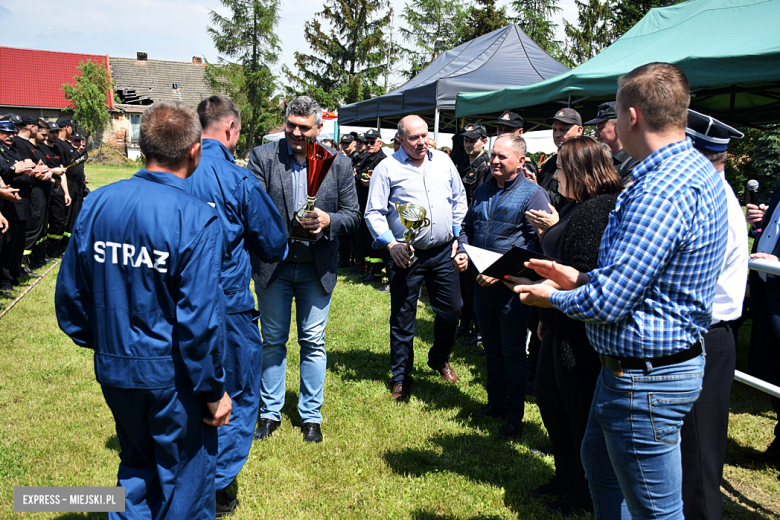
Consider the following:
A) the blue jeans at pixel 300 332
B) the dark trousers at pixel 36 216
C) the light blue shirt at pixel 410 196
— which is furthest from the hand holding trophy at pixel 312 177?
the dark trousers at pixel 36 216

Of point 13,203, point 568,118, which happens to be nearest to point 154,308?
point 568,118

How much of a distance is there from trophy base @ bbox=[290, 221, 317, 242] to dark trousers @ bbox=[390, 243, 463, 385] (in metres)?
1.25

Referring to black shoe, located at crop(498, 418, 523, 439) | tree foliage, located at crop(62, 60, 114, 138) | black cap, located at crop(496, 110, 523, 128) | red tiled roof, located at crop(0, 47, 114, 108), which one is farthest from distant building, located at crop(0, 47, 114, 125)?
black shoe, located at crop(498, 418, 523, 439)

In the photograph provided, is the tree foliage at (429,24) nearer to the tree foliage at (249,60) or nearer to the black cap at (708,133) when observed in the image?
the tree foliage at (249,60)

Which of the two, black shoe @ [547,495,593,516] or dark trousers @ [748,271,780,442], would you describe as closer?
black shoe @ [547,495,593,516]

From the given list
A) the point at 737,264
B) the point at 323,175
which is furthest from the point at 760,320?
the point at 323,175

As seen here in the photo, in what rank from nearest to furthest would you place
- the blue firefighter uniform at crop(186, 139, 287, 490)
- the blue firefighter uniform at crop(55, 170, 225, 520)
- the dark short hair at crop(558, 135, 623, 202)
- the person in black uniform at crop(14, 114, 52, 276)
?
the blue firefighter uniform at crop(55, 170, 225, 520) → the dark short hair at crop(558, 135, 623, 202) → the blue firefighter uniform at crop(186, 139, 287, 490) → the person in black uniform at crop(14, 114, 52, 276)

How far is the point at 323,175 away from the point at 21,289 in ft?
22.5

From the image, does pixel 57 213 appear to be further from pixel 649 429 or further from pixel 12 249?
pixel 649 429

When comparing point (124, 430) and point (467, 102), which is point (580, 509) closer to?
point (124, 430)

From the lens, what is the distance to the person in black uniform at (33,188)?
8.25m

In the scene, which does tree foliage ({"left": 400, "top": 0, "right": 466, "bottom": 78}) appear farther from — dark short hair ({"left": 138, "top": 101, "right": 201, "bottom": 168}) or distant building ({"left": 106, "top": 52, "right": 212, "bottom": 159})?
dark short hair ({"left": 138, "top": 101, "right": 201, "bottom": 168})

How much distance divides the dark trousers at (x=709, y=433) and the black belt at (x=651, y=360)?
0.53 metres

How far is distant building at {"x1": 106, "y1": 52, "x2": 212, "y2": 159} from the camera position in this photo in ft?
155
